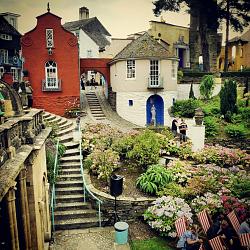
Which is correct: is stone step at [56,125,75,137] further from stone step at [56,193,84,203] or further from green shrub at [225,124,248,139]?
green shrub at [225,124,248,139]

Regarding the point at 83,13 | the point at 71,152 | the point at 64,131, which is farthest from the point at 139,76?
the point at 83,13

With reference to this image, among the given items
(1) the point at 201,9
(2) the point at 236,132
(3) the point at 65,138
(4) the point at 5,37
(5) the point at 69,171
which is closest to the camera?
(5) the point at 69,171

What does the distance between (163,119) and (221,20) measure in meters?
14.3

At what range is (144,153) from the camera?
1308 cm

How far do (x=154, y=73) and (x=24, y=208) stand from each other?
Result: 58.8 ft

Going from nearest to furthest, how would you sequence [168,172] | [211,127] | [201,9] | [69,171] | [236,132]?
1. [168,172]
2. [69,171]
3. [236,132]
4. [211,127]
5. [201,9]

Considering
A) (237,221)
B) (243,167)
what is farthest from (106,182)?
(243,167)

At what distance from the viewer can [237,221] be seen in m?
9.19

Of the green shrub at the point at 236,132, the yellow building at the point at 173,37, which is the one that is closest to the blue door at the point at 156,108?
the green shrub at the point at 236,132

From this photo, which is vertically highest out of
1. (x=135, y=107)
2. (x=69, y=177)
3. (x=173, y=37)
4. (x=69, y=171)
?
(x=173, y=37)

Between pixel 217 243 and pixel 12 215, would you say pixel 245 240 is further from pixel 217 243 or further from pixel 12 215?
pixel 12 215

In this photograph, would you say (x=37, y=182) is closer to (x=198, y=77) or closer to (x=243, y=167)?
(x=243, y=167)

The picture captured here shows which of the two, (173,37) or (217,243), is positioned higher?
(173,37)

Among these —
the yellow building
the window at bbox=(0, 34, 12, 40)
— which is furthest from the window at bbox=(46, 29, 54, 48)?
the yellow building
